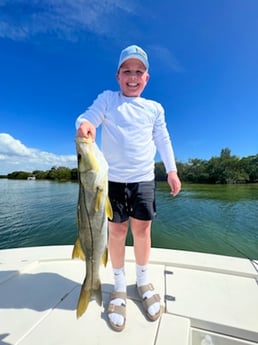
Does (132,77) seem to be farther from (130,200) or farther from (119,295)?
(119,295)

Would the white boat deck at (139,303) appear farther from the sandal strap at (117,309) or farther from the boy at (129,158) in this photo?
the boy at (129,158)

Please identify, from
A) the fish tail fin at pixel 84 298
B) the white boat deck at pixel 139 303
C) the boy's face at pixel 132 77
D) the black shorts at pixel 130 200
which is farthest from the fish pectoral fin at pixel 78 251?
the boy's face at pixel 132 77

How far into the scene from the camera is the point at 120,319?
148 cm

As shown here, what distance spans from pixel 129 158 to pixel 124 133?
195mm

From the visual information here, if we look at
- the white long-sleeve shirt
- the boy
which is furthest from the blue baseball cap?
the white long-sleeve shirt

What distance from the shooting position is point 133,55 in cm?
167

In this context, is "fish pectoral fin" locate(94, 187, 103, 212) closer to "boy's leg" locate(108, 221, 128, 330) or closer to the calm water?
"boy's leg" locate(108, 221, 128, 330)

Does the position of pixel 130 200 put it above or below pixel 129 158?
below

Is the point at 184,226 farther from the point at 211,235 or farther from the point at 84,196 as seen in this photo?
the point at 84,196

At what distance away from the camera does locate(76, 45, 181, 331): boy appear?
170 cm

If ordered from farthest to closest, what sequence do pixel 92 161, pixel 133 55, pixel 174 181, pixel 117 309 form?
pixel 174 181 → pixel 133 55 → pixel 117 309 → pixel 92 161

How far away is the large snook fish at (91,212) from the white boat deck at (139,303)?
0.85ft

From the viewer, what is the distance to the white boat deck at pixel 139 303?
4.50 feet

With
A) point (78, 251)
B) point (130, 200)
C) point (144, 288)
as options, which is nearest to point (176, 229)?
point (144, 288)
